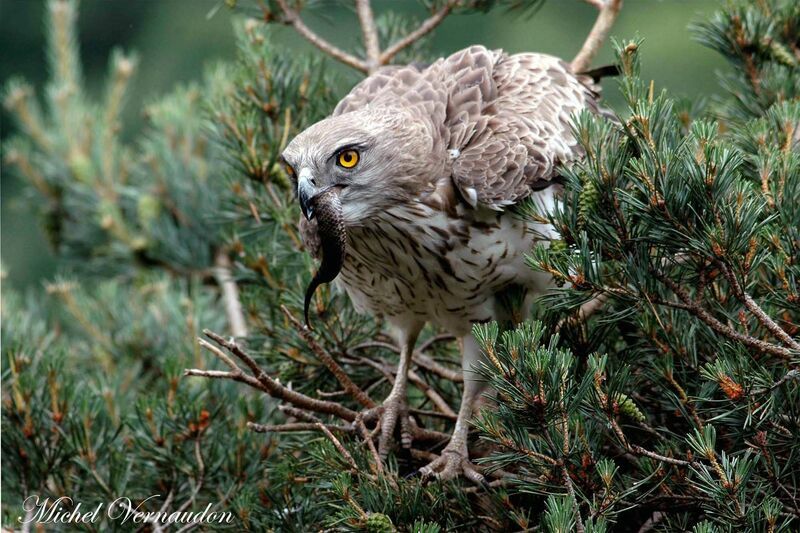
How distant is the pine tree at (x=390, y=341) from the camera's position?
6.37 ft

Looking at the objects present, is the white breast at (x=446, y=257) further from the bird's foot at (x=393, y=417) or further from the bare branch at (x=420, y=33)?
the bare branch at (x=420, y=33)

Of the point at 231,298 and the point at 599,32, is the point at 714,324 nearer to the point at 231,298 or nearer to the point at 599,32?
the point at 599,32

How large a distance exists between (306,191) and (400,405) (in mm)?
723

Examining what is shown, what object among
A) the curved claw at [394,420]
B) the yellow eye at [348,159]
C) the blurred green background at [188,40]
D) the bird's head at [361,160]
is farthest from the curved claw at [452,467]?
the blurred green background at [188,40]

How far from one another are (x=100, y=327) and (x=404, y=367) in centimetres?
167

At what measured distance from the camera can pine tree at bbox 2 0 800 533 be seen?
1.94 meters

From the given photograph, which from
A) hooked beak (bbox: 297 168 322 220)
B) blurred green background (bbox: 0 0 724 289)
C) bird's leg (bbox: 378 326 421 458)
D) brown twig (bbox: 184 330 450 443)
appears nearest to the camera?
brown twig (bbox: 184 330 450 443)

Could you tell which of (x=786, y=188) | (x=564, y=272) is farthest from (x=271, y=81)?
(x=786, y=188)

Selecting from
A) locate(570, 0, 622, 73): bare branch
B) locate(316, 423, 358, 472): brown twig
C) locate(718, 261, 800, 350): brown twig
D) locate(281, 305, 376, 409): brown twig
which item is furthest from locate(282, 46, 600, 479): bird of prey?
locate(718, 261, 800, 350): brown twig

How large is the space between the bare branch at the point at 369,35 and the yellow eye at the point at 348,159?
3.18 ft

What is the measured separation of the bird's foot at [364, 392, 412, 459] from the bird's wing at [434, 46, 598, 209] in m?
0.60

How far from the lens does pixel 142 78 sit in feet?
41.0
